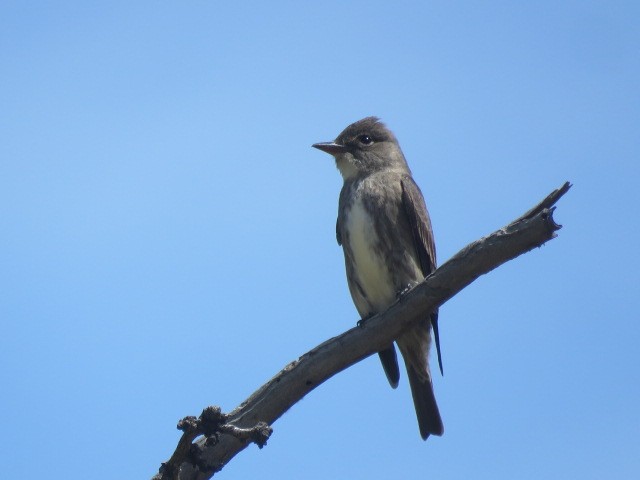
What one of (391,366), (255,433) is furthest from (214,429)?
(391,366)

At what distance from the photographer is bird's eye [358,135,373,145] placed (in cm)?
911

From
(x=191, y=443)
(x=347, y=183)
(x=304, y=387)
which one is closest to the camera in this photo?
(x=191, y=443)

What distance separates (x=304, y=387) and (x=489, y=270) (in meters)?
1.24

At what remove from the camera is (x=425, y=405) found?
8.24 meters

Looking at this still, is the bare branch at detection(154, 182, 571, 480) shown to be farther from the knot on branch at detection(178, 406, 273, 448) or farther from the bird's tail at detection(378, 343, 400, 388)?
the bird's tail at detection(378, 343, 400, 388)

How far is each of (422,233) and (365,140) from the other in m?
1.42

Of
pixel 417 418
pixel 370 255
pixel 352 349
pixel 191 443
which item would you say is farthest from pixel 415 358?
pixel 191 443

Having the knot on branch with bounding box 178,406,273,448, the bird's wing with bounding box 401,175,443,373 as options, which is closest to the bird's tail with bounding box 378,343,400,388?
the bird's wing with bounding box 401,175,443,373

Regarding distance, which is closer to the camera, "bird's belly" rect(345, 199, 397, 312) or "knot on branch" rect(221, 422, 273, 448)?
"knot on branch" rect(221, 422, 273, 448)

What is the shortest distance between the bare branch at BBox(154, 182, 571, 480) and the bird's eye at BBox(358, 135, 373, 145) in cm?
306

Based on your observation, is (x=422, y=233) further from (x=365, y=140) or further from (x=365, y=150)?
(x=365, y=140)

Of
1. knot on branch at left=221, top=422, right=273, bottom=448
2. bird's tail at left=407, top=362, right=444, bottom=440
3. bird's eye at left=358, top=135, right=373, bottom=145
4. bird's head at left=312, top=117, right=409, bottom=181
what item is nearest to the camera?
knot on branch at left=221, top=422, right=273, bottom=448

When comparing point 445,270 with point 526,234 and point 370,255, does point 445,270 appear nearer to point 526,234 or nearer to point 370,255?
point 526,234

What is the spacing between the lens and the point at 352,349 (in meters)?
6.11
